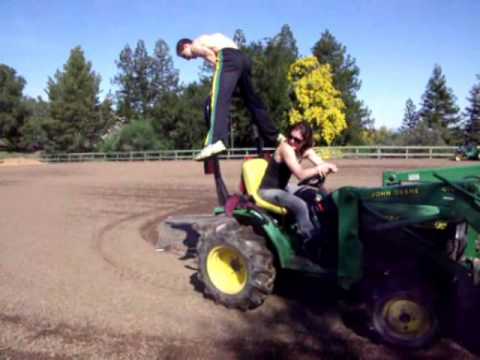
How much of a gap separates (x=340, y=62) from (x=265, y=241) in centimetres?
5056

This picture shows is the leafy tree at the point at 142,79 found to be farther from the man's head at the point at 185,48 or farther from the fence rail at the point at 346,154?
the man's head at the point at 185,48

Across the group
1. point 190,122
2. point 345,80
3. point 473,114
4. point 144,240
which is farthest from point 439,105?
point 144,240

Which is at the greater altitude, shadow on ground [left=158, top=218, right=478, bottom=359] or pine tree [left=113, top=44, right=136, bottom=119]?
pine tree [left=113, top=44, right=136, bottom=119]

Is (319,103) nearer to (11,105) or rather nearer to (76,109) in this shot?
(76,109)

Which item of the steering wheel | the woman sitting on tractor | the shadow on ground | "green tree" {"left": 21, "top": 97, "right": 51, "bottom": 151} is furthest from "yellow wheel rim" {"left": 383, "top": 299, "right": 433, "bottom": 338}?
"green tree" {"left": 21, "top": 97, "right": 51, "bottom": 151}

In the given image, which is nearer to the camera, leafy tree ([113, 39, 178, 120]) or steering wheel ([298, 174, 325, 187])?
steering wheel ([298, 174, 325, 187])

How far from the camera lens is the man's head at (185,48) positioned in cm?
482

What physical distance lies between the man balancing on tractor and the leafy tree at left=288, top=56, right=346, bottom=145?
120 feet

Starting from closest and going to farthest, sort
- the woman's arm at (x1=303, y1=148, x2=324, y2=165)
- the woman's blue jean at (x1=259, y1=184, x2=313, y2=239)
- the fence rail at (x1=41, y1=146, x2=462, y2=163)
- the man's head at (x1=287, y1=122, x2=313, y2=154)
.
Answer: the woman's blue jean at (x1=259, y1=184, x2=313, y2=239), the man's head at (x1=287, y1=122, x2=313, y2=154), the woman's arm at (x1=303, y1=148, x2=324, y2=165), the fence rail at (x1=41, y1=146, x2=462, y2=163)

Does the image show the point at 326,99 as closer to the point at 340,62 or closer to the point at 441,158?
the point at 340,62

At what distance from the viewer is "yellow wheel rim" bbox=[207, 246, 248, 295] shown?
452 cm

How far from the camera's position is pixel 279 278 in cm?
514

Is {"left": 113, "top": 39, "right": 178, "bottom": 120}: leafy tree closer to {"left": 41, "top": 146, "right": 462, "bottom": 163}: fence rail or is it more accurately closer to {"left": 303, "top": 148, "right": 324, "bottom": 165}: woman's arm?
{"left": 41, "top": 146, "right": 462, "bottom": 163}: fence rail

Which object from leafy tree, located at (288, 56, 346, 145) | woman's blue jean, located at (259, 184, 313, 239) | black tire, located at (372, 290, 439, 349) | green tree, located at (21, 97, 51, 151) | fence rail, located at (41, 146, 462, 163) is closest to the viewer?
black tire, located at (372, 290, 439, 349)
